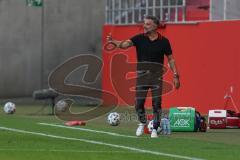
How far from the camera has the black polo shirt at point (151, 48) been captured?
46.8 feet

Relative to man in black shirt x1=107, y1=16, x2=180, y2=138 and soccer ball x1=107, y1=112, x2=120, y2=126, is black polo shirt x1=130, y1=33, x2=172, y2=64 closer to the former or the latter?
man in black shirt x1=107, y1=16, x2=180, y2=138

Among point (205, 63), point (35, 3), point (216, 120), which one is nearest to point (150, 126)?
point (216, 120)

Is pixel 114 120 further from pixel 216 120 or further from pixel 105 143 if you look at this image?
pixel 105 143

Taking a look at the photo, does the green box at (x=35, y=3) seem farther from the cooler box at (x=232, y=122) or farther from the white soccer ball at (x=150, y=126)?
the white soccer ball at (x=150, y=126)

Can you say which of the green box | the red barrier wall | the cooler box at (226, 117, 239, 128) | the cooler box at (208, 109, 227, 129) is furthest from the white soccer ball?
the green box

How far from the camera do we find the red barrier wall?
23.0 meters

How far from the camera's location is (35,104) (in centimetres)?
2706

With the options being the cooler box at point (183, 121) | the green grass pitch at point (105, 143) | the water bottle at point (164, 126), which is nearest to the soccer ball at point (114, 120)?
the green grass pitch at point (105, 143)

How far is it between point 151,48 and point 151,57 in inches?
6.4

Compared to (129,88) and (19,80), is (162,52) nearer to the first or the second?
(129,88)

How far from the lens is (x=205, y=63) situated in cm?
2394

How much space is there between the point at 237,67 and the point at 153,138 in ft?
30.2

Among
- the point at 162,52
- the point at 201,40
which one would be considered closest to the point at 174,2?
the point at 201,40

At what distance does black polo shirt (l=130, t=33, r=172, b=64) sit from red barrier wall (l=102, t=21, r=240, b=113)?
28.1ft
